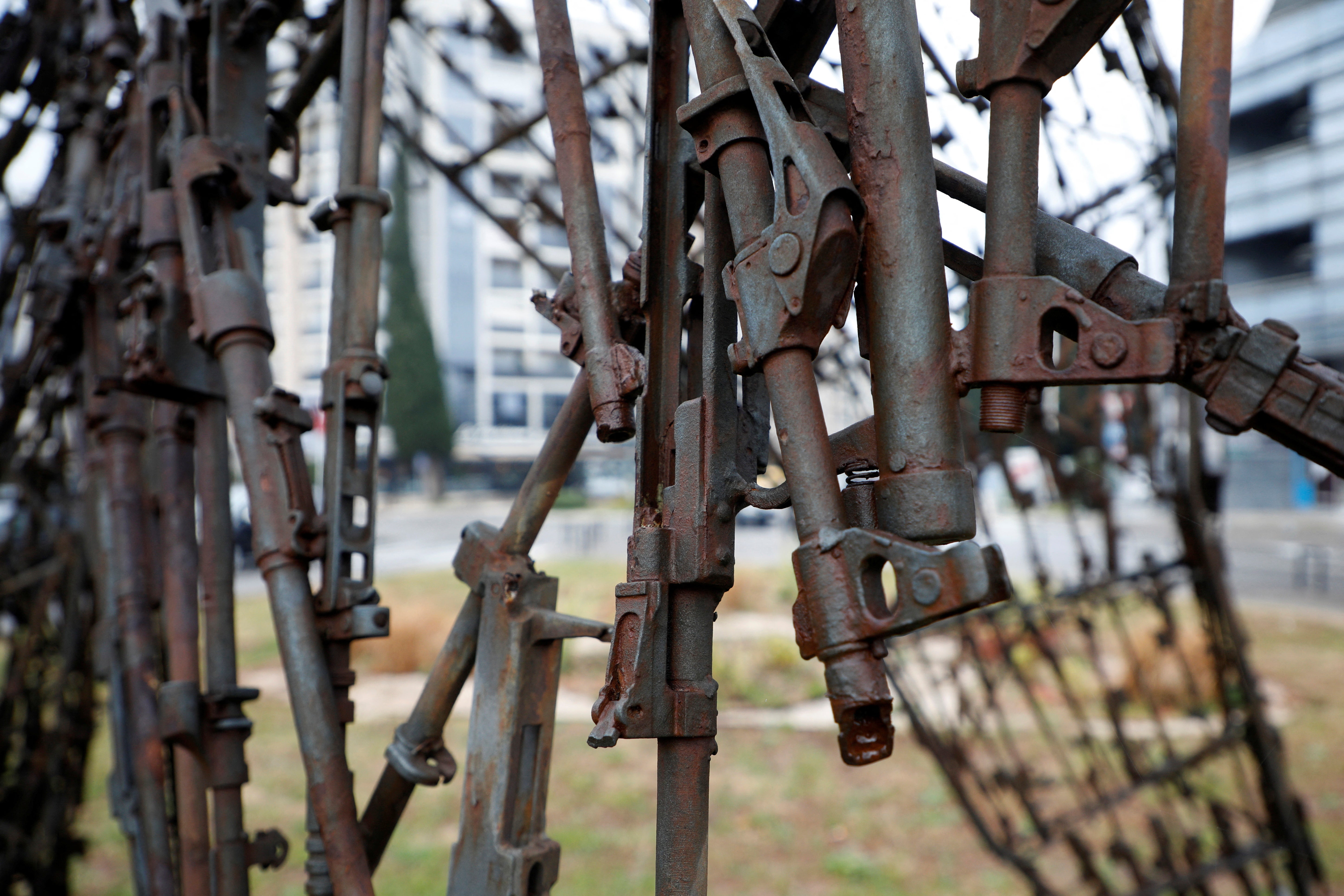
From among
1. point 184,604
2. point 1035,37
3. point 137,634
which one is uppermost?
point 1035,37

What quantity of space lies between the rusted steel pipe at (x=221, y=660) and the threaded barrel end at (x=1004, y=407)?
1747 millimetres

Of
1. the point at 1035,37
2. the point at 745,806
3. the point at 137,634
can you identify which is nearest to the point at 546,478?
the point at 1035,37

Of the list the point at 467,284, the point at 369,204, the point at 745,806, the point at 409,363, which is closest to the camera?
the point at 369,204

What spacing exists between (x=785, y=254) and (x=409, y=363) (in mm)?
34383

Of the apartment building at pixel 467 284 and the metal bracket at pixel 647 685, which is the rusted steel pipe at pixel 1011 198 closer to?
the metal bracket at pixel 647 685

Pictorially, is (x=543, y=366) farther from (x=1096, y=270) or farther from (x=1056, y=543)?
(x=1096, y=270)

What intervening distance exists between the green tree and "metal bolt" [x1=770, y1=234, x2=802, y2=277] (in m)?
29.5

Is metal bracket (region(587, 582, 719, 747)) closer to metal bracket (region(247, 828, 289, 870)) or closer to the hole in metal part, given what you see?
the hole in metal part

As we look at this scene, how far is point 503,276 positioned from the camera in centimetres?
4328

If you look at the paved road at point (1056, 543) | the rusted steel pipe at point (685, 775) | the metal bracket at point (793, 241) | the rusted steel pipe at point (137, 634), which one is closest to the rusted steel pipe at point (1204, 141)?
the metal bracket at point (793, 241)

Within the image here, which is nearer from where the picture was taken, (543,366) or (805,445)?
(805,445)

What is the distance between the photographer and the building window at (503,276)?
137 feet

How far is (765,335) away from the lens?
118 centimetres

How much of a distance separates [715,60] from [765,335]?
0.40m
